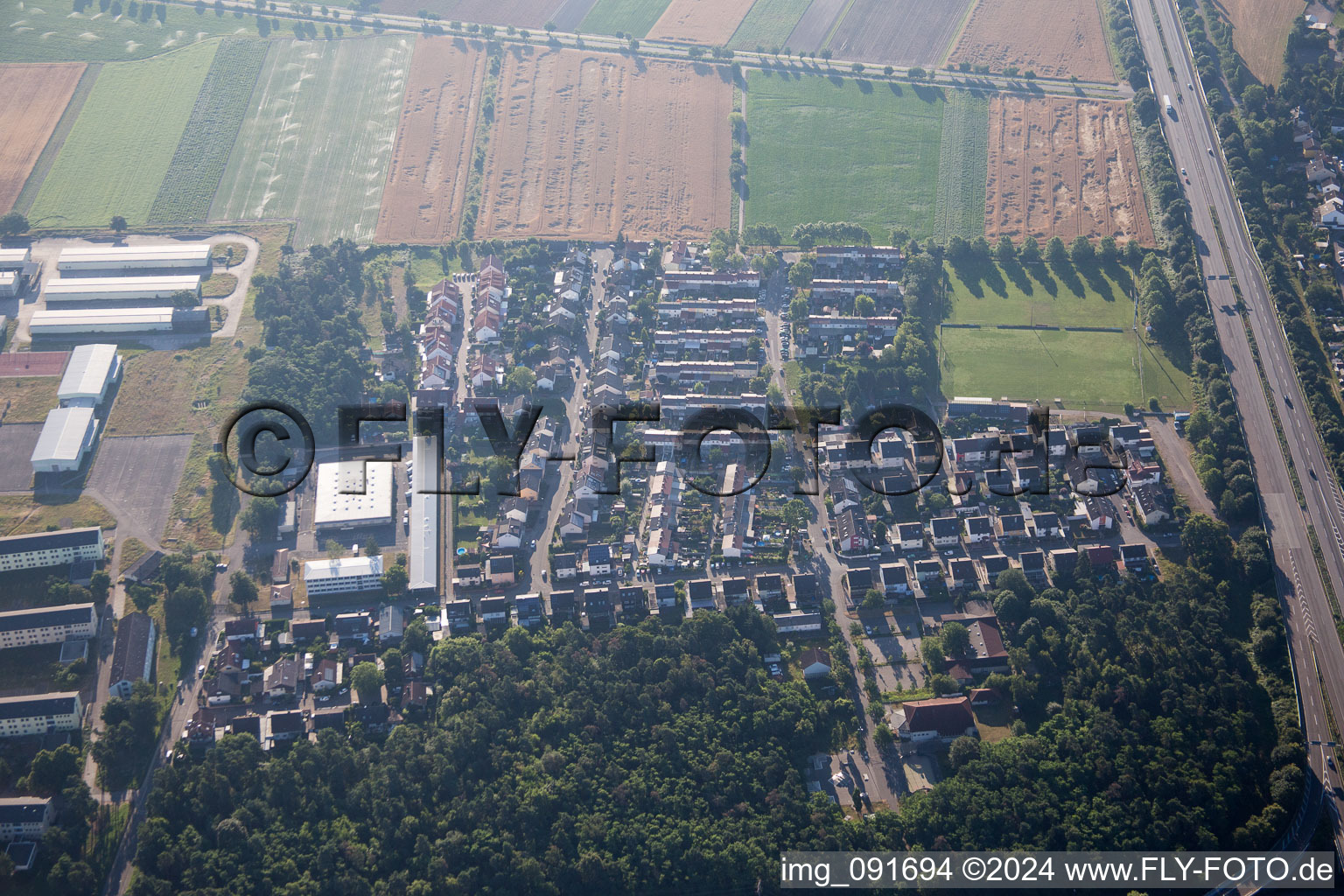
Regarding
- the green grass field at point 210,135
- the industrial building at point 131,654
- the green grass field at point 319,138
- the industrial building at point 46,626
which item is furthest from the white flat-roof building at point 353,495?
the green grass field at point 210,135

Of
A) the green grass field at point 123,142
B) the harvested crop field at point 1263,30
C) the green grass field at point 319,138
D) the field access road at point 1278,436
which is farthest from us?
the harvested crop field at point 1263,30

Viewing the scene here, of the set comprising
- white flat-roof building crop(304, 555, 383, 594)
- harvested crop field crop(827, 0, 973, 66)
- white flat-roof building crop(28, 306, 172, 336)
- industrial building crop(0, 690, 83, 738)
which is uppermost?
harvested crop field crop(827, 0, 973, 66)

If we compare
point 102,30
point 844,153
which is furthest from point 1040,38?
point 102,30

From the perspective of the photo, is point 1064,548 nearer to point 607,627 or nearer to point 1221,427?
point 1221,427

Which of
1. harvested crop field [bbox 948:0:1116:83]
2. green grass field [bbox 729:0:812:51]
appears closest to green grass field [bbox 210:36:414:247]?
green grass field [bbox 729:0:812:51]

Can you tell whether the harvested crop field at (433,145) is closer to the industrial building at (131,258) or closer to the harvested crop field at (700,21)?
the industrial building at (131,258)

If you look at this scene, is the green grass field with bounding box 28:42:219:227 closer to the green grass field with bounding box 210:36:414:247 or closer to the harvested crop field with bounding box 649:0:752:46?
the green grass field with bounding box 210:36:414:247

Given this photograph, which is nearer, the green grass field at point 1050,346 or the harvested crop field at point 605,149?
the green grass field at point 1050,346
